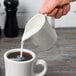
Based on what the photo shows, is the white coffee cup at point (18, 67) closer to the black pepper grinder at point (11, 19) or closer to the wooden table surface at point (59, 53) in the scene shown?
the wooden table surface at point (59, 53)

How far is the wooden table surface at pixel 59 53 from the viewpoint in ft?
2.22

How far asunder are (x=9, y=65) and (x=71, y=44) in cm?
33

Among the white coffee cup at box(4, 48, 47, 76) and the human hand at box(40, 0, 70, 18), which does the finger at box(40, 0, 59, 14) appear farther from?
the white coffee cup at box(4, 48, 47, 76)

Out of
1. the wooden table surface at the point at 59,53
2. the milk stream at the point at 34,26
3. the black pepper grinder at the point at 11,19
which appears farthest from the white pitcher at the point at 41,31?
the black pepper grinder at the point at 11,19

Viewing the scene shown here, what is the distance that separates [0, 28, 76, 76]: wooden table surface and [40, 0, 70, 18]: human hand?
0.17m

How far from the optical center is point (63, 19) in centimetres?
94

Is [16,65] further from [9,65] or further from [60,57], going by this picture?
[60,57]

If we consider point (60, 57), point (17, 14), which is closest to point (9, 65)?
point (60, 57)

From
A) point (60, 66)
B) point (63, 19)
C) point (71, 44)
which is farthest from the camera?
point (63, 19)

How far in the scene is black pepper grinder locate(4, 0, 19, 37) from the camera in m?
0.82

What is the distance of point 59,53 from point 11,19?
195 mm

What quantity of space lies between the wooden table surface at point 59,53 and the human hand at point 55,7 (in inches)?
6.8

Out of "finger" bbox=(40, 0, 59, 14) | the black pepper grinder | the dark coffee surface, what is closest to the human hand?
"finger" bbox=(40, 0, 59, 14)

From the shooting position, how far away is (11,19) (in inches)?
32.9
